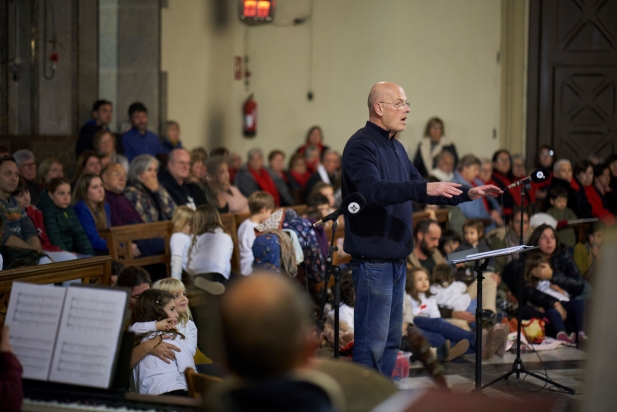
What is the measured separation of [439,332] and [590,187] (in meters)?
4.54

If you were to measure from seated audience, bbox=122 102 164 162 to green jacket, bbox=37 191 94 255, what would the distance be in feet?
8.72

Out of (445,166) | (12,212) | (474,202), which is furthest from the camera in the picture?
(445,166)

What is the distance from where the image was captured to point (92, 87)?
30.6 feet

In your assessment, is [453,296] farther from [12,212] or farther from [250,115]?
[250,115]

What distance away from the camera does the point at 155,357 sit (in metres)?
3.91

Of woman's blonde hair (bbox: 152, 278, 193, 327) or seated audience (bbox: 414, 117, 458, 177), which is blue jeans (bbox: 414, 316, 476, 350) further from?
seated audience (bbox: 414, 117, 458, 177)

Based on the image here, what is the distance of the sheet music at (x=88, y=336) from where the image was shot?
A: 8.79 ft

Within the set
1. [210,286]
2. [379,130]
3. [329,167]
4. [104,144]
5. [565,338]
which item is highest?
[379,130]

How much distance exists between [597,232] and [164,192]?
4.12 metres

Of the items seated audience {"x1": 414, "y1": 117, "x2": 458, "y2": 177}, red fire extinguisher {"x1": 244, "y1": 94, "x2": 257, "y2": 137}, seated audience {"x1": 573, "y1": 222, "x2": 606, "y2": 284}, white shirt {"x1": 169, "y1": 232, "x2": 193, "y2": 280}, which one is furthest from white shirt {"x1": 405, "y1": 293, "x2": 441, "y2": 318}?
red fire extinguisher {"x1": 244, "y1": 94, "x2": 257, "y2": 137}

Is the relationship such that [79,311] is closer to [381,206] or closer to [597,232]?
[381,206]

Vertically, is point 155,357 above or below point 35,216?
below

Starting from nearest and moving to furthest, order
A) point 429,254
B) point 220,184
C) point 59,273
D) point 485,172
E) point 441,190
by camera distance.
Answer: point 441,190 < point 59,273 < point 429,254 < point 220,184 < point 485,172

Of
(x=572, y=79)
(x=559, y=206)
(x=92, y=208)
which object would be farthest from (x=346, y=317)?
(x=572, y=79)
